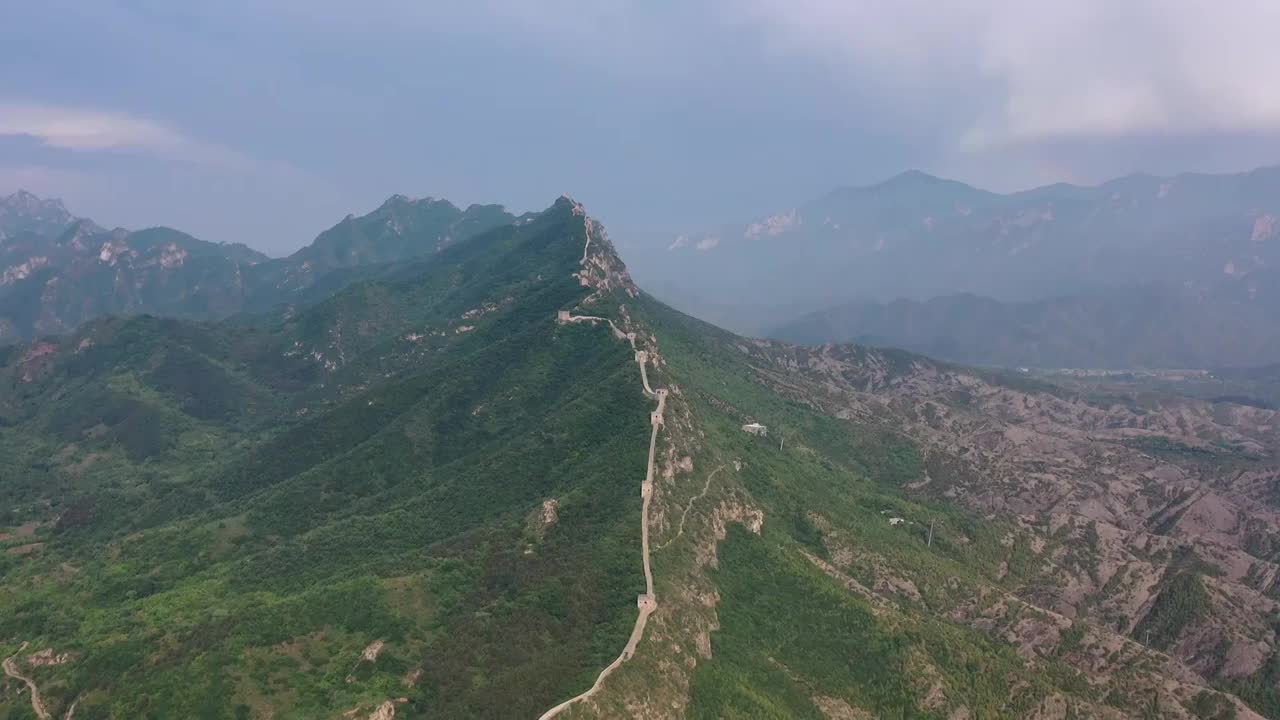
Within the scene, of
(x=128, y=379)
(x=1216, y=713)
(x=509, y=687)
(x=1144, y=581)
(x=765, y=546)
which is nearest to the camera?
(x=509, y=687)

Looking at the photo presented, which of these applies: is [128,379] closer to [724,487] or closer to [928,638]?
[724,487]

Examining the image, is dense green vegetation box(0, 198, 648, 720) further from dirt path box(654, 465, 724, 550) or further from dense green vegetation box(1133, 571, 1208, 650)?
dense green vegetation box(1133, 571, 1208, 650)

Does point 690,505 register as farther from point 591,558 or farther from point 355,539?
point 355,539

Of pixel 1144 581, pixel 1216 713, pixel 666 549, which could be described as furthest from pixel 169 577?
pixel 1144 581

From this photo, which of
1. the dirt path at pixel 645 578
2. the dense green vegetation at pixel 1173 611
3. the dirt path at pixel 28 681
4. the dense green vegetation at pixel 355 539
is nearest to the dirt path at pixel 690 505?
the dirt path at pixel 645 578

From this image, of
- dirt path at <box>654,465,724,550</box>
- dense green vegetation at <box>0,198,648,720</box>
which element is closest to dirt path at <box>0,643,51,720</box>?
dense green vegetation at <box>0,198,648,720</box>

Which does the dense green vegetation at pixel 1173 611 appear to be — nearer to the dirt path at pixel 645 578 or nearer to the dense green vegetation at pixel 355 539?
the dirt path at pixel 645 578

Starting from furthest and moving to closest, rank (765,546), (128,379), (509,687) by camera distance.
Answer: (128,379)
(765,546)
(509,687)
